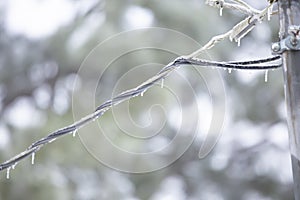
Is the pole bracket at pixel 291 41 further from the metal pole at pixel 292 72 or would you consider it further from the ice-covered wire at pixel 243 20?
the ice-covered wire at pixel 243 20

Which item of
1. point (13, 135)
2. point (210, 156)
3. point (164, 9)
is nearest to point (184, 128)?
point (210, 156)

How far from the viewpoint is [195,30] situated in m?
3.39

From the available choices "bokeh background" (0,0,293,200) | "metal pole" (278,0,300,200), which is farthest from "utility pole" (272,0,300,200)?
"bokeh background" (0,0,293,200)

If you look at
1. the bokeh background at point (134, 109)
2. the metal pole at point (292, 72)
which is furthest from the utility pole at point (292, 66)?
the bokeh background at point (134, 109)

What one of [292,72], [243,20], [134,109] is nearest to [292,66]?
[292,72]

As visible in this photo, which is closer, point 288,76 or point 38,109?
point 288,76

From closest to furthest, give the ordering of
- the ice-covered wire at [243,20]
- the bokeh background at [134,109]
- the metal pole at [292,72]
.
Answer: the metal pole at [292,72], the ice-covered wire at [243,20], the bokeh background at [134,109]

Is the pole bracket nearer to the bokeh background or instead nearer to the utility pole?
the utility pole

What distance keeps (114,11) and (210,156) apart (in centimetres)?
97

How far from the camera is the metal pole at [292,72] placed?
99cm

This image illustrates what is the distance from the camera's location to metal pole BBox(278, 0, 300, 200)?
0.99 metres

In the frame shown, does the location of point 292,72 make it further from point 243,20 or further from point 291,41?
point 243,20

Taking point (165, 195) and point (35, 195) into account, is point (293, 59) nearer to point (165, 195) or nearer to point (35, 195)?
point (35, 195)

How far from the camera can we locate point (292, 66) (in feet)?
3.32
